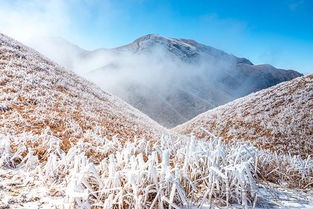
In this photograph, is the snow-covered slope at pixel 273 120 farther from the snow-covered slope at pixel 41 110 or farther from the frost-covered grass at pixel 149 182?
the frost-covered grass at pixel 149 182

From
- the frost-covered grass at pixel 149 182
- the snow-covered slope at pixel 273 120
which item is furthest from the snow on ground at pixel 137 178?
the snow-covered slope at pixel 273 120

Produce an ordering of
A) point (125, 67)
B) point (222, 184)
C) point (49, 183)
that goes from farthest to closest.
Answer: point (125, 67) → point (49, 183) → point (222, 184)

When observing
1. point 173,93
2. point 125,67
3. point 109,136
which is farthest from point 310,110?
point 125,67

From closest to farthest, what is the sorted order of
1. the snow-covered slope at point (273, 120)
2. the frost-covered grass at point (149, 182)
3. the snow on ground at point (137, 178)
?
the frost-covered grass at point (149, 182), the snow on ground at point (137, 178), the snow-covered slope at point (273, 120)

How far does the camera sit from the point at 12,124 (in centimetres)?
1005

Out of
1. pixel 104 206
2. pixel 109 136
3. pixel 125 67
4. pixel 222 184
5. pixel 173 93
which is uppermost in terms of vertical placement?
pixel 125 67

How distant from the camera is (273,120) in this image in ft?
107

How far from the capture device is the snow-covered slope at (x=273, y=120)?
Answer: 28.3 metres

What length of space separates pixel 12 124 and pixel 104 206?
873 centimetres

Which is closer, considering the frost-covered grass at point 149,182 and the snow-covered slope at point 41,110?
the frost-covered grass at point 149,182

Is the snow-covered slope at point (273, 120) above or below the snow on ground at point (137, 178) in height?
above

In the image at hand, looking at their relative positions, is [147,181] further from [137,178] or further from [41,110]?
[41,110]

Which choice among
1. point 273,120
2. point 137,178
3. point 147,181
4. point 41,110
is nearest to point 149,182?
point 147,181

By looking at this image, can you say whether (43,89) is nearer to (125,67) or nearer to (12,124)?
(12,124)
